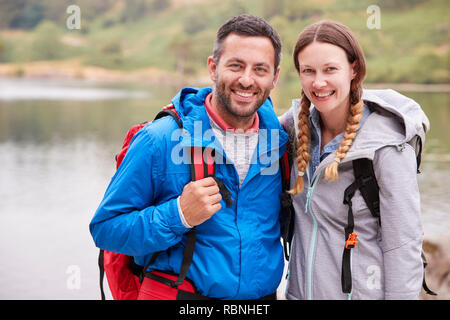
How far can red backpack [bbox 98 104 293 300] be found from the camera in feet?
4.93

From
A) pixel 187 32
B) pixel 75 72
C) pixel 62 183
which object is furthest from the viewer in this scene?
pixel 187 32

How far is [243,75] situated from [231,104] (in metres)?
0.10

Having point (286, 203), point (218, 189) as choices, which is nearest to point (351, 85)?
point (286, 203)

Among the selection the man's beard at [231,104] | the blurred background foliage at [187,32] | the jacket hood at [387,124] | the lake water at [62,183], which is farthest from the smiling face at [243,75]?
the blurred background foliage at [187,32]

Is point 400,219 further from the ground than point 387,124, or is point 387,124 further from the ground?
point 387,124

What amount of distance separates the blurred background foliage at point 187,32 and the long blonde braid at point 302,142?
32.7 metres

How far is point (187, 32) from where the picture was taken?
161 ft

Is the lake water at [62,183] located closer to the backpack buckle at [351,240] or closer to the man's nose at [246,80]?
the backpack buckle at [351,240]

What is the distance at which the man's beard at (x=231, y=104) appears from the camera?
1.59 metres

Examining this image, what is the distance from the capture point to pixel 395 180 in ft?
4.82

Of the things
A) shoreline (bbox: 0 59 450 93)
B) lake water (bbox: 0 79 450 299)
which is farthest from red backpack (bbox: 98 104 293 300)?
shoreline (bbox: 0 59 450 93)

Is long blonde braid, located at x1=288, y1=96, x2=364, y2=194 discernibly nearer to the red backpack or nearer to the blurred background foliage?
the red backpack

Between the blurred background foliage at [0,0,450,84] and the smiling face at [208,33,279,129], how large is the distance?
32819mm

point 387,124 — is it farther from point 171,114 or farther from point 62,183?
point 62,183
